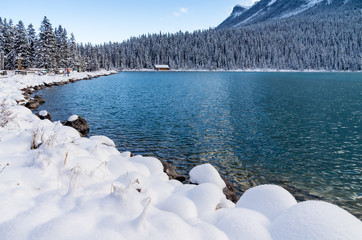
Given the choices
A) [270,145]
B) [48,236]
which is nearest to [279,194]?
[48,236]

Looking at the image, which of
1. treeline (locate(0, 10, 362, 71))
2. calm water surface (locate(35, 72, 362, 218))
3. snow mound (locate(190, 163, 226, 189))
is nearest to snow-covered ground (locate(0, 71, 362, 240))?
snow mound (locate(190, 163, 226, 189))

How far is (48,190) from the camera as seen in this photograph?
13.2 feet

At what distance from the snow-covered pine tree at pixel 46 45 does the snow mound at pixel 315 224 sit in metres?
72.1

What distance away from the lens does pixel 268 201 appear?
4305mm

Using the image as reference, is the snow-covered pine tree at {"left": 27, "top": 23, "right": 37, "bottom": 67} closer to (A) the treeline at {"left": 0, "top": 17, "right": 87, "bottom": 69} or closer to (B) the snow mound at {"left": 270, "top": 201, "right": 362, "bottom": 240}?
(A) the treeline at {"left": 0, "top": 17, "right": 87, "bottom": 69}

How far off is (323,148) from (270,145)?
2.77 meters

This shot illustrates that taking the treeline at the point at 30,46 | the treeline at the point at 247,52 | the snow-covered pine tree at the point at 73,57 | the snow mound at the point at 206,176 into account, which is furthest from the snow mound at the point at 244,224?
the treeline at the point at 247,52

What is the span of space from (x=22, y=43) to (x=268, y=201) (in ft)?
270

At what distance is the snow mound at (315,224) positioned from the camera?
3.07 m

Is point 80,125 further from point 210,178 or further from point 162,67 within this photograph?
point 162,67

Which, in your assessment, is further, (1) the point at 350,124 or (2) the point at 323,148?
(1) the point at 350,124

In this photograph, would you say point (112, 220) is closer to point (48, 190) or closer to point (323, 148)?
point (48, 190)

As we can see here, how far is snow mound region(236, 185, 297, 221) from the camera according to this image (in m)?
4.12

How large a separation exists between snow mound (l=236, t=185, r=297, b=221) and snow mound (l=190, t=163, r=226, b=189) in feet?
6.37
